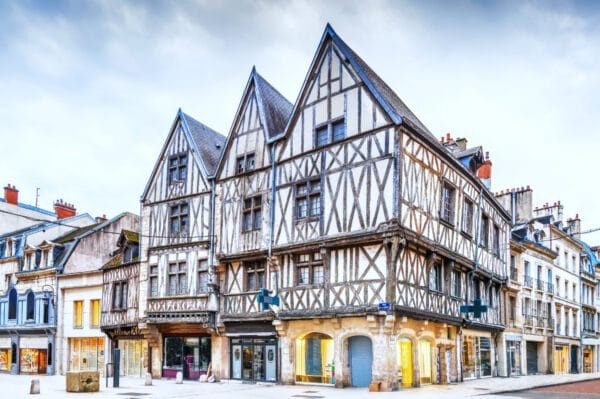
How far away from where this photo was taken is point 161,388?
17062 mm

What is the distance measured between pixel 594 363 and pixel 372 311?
80.0 feet

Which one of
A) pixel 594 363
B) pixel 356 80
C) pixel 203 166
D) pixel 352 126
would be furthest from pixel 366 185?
pixel 594 363

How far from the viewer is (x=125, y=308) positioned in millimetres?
23391

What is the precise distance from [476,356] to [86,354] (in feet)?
53.3

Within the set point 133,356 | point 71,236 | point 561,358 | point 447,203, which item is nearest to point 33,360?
point 71,236

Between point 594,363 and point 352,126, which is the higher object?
point 352,126

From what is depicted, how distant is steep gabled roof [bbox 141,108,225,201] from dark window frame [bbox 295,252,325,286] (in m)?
5.52

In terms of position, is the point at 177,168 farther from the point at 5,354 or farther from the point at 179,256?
the point at 5,354

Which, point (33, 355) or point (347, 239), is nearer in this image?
point (347, 239)

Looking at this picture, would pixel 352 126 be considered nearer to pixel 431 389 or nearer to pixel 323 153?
pixel 323 153

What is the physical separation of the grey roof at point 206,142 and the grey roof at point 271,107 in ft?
7.95

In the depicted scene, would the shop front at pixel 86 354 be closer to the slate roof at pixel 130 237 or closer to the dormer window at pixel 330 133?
the slate roof at pixel 130 237

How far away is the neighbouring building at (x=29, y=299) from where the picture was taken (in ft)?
88.1

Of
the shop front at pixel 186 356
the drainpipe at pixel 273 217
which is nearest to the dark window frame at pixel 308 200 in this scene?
the drainpipe at pixel 273 217
